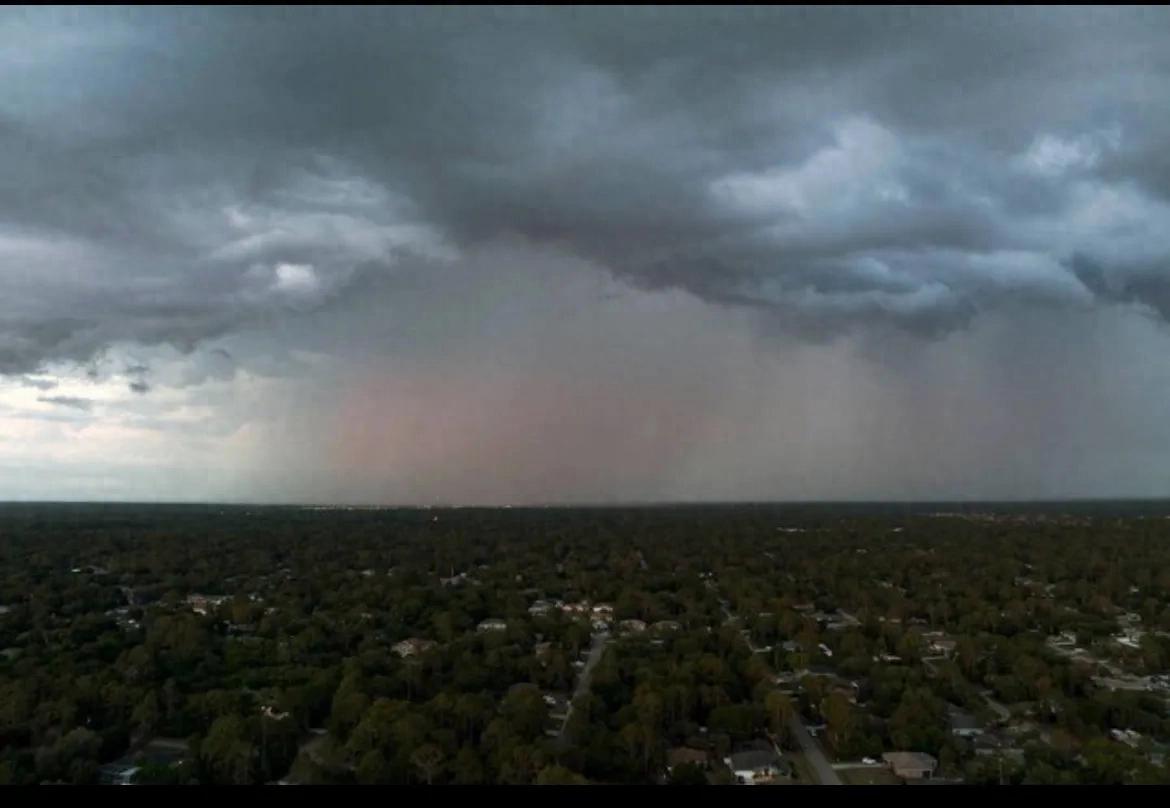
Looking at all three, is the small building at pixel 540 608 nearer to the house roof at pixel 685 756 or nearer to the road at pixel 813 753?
the road at pixel 813 753

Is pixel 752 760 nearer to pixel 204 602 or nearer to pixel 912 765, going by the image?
pixel 912 765

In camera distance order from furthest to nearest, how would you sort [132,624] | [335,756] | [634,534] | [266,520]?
[266,520] < [634,534] < [132,624] < [335,756]

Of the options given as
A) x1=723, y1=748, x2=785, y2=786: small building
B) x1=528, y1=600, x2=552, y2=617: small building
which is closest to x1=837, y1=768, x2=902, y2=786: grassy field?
x1=723, y1=748, x2=785, y2=786: small building

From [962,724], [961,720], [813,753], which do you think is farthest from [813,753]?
[961,720]

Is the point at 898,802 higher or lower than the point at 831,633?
higher

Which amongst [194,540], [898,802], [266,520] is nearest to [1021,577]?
[898,802]

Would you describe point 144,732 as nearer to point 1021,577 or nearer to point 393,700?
point 393,700
